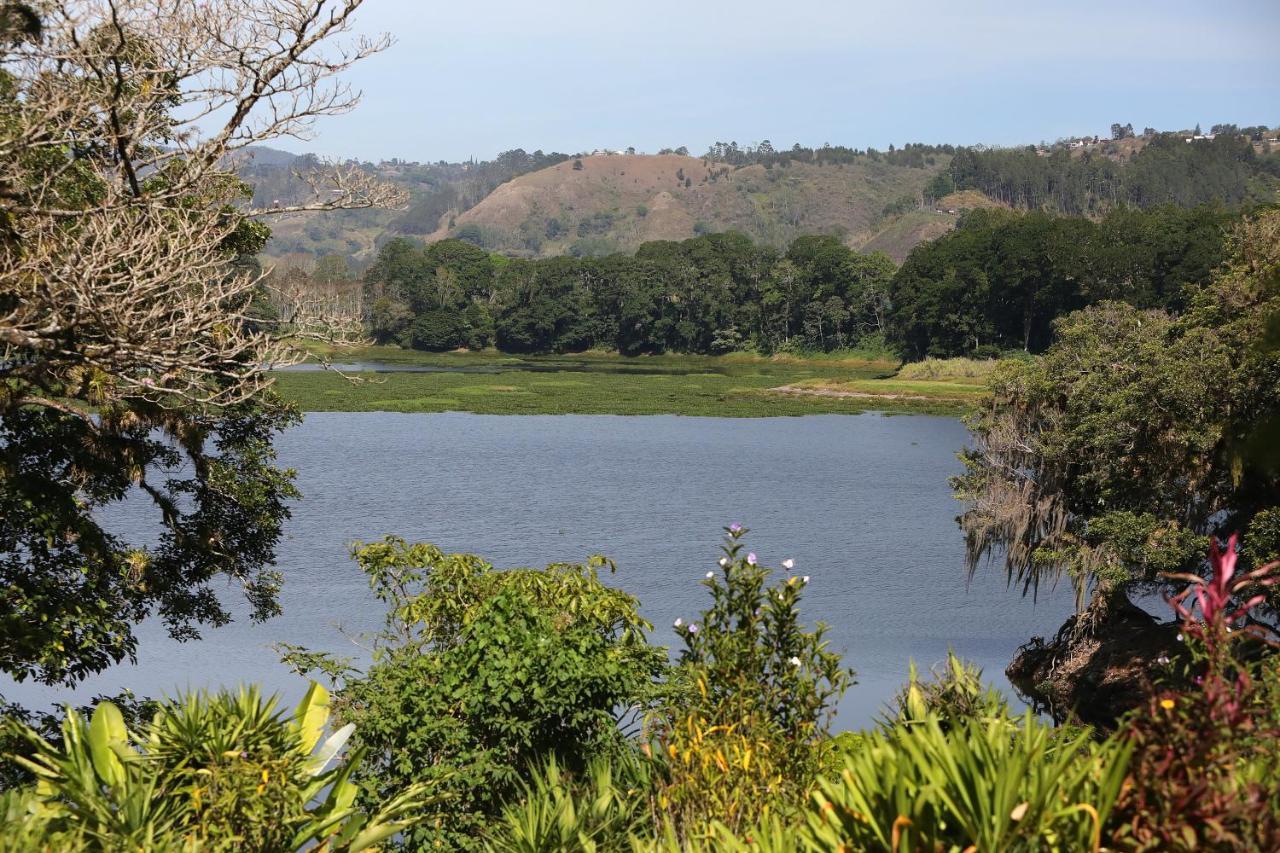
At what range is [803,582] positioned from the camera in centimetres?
1090

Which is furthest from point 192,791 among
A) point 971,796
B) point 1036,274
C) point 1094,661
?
point 1036,274

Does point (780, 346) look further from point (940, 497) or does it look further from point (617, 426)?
point (940, 497)

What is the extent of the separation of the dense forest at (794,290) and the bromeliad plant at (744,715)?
82425 mm

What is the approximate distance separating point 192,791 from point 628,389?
77.0 meters

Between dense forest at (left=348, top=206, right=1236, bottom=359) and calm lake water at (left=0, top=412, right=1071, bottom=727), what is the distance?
99.3 feet

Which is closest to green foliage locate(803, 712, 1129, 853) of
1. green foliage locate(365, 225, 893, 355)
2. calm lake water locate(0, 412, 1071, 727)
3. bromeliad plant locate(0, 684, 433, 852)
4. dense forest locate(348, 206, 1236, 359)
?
bromeliad plant locate(0, 684, 433, 852)

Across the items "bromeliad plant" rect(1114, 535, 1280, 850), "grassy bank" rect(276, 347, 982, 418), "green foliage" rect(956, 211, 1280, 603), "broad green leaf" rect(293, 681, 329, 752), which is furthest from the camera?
"grassy bank" rect(276, 347, 982, 418)

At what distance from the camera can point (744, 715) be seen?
32.7 feet

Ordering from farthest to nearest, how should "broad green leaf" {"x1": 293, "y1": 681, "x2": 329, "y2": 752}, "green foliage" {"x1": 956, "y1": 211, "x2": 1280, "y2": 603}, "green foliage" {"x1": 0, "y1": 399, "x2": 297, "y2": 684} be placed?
"green foliage" {"x1": 956, "y1": 211, "x2": 1280, "y2": 603} < "green foliage" {"x1": 0, "y1": 399, "x2": 297, "y2": 684} < "broad green leaf" {"x1": 293, "y1": 681, "x2": 329, "y2": 752}

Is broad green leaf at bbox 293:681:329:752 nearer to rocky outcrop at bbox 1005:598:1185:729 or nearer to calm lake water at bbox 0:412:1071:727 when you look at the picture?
calm lake water at bbox 0:412:1071:727

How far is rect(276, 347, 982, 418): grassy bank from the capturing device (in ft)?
238

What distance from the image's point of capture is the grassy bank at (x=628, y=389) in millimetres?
72500

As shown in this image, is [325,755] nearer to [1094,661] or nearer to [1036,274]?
[1094,661]

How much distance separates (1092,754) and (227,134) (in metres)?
13.2
